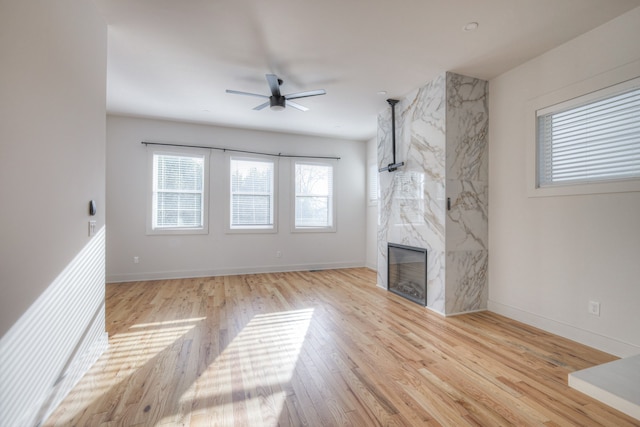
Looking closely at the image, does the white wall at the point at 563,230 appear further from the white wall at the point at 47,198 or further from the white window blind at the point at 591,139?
the white wall at the point at 47,198

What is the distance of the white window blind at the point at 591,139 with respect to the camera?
92.4 inches

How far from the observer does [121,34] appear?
270 centimetres

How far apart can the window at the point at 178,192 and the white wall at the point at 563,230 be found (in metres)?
4.78

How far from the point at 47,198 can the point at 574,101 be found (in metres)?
4.23

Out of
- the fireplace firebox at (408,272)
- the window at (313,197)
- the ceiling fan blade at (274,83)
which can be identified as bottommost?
the fireplace firebox at (408,272)

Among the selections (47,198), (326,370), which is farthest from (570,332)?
(47,198)

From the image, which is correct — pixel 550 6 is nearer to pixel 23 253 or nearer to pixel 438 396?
pixel 438 396

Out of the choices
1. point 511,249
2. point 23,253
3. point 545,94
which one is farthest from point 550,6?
point 23,253

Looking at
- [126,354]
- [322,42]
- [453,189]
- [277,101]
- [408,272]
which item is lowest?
[126,354]

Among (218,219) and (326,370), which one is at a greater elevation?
(218,219)

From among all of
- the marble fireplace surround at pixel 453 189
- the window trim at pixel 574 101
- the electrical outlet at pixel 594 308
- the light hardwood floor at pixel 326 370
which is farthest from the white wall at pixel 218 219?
the electrical outlet at pixel 594 308

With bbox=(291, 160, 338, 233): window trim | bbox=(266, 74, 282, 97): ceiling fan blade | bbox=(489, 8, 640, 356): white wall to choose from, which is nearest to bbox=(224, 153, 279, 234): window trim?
bbox=(291, 160, 338, 233): window trim

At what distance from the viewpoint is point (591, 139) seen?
103 inches

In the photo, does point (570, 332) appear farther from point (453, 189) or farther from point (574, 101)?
point (574, 101)
